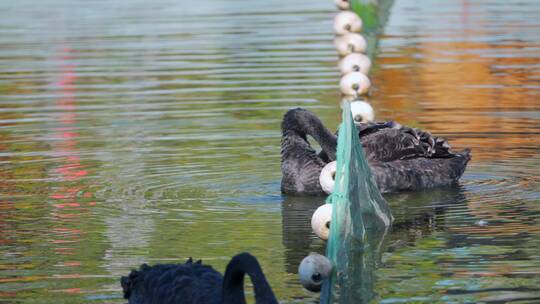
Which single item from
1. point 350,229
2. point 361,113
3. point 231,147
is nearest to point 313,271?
point 350,229

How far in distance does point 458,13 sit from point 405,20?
5.51 feet

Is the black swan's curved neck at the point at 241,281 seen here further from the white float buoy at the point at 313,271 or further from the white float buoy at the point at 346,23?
the white float buoy at the point at 346,23

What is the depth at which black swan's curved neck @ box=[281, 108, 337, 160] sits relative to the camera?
14.4 meters

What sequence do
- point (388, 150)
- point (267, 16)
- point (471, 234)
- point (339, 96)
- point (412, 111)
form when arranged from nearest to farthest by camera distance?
point (471, 234) → point (388, 150) → point (412, 111) → point (339, 96) → point (267, 16)

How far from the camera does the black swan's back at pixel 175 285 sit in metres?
8.15

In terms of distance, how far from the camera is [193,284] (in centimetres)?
827

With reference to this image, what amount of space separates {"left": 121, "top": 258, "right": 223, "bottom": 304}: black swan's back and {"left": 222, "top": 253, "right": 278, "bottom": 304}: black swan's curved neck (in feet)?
1.05

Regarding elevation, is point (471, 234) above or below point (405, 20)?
below

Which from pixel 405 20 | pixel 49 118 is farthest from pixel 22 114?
pixel 405 20

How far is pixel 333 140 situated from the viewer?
569 inches

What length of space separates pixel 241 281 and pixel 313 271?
3.33ft

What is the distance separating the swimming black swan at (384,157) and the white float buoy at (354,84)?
4826 mm

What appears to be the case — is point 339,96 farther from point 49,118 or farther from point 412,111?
point 49,118

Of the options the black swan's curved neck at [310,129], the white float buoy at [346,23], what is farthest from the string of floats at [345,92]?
the black swan's curved neck at [310,129]
